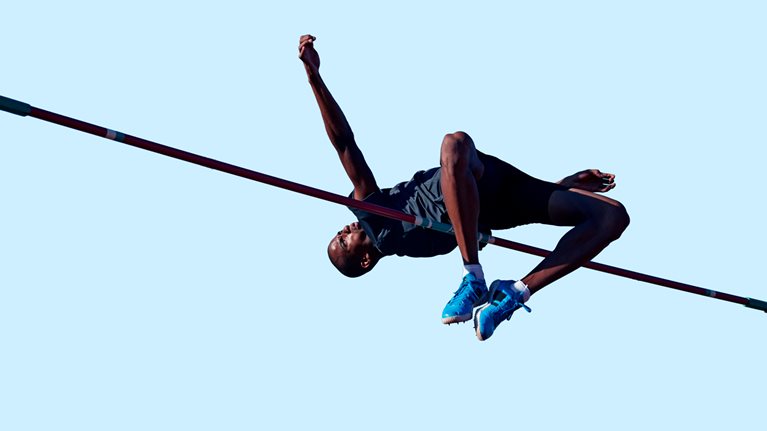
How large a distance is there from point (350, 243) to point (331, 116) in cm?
95

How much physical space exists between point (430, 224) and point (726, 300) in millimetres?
2514

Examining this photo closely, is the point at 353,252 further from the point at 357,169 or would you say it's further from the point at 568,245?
the point at 568,245

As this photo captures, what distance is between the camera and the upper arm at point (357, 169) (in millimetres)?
7379

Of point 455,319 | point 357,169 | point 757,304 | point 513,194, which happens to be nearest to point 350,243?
point 357,169

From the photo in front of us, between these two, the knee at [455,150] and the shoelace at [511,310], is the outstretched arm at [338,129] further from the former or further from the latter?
the shoelace at [511,310]

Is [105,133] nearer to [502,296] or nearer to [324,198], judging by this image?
[324,198]

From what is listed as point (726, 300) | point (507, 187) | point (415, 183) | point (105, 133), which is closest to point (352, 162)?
point (415, 183)

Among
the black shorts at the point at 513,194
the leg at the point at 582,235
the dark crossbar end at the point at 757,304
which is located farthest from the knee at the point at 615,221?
the dark crossbar end at the point at 757,304

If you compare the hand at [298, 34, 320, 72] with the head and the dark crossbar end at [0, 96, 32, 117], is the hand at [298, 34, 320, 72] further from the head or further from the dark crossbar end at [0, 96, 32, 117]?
the dark crossbar end at [0, 96, 32, 117]

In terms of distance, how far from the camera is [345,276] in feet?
26.3

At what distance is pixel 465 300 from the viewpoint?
22.1ft

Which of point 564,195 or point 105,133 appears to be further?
point 564,195

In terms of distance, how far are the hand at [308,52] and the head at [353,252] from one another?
118 cm

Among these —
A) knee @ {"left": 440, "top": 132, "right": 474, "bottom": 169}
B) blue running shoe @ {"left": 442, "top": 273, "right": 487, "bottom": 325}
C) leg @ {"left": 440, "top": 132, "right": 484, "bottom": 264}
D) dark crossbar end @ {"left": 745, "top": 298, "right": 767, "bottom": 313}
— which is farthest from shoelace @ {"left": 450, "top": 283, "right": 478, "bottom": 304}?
dark crossbar end @ {"left": 745, "top": 298, "right": 767, "bottom": 313}
